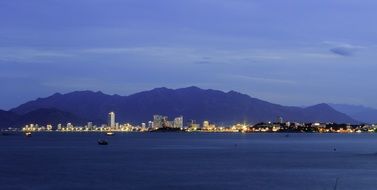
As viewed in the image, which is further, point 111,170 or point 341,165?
point 341,165

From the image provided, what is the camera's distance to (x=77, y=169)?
7588cm

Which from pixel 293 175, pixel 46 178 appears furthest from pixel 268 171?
pixel 46 178

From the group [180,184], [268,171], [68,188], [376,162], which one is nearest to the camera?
[68,188]

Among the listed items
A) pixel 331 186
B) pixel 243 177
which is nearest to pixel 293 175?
pixel 243 177

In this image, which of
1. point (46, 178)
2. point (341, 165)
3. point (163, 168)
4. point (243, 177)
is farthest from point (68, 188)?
point (341, 165)

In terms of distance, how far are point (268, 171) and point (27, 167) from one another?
28.1 meters

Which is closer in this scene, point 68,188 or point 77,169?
point 68,188

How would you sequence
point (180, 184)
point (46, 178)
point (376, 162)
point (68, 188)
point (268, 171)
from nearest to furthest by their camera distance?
point (68, 188)
point (180, 184)
point (46, 178)
point (268, 171)
point (376, 162)

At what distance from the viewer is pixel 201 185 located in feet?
194

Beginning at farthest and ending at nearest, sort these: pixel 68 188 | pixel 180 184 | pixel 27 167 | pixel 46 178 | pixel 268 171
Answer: pixel 27 167, pixel 268 171, pixel 46 178, pixel 180 184, pixel 68 188

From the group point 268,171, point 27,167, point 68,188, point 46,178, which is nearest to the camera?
point 68,188

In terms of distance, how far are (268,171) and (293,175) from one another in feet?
19.4

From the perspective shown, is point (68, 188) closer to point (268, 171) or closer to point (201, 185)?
point (201, 185)

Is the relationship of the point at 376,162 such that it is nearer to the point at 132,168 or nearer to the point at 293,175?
the point at 293,175
